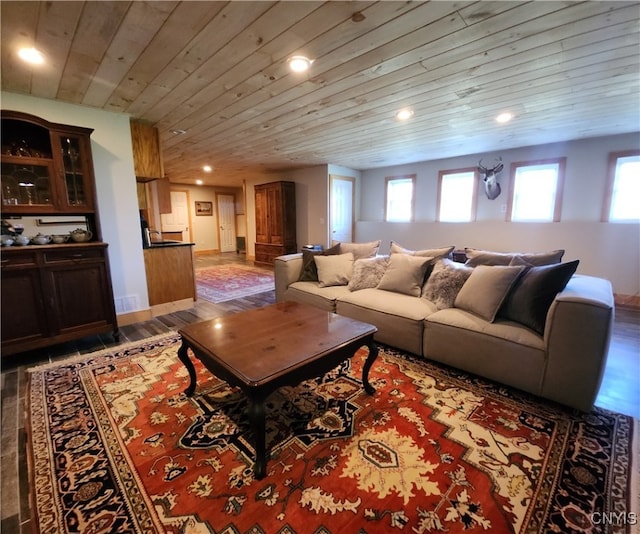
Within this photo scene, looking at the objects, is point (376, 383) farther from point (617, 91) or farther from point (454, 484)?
point (617, 91)

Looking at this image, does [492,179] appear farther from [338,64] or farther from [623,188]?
[338,64]

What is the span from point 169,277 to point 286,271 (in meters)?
1.72

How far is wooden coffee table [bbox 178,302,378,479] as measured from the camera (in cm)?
135

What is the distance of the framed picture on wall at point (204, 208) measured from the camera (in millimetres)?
9273

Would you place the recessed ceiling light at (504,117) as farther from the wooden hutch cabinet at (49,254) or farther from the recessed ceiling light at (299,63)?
the wooden hutch cabinet at (49,254)

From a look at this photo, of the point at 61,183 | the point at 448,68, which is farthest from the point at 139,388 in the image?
the point at 448,68

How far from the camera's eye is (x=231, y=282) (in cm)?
559

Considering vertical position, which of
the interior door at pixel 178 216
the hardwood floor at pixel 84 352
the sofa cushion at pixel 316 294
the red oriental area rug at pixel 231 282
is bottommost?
the hardwood floor at pixel 84 352

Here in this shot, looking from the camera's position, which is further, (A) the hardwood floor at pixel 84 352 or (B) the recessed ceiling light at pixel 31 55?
(B) the recessed ceiling light at pixel 31 55

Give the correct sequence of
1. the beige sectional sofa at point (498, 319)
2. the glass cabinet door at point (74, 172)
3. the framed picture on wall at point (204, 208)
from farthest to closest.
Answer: the framed picture on wall at point (204, 208) < the glass cabinet door at point (74, 172) < the beige sectional sofa at point (498, 319)

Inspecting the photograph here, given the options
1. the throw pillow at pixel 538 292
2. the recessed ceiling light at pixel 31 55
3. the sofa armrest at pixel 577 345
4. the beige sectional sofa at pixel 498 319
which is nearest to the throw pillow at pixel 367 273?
the beige sectional sofa at pixel 498 319

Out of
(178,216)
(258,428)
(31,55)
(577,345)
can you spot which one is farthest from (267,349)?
(178,216)

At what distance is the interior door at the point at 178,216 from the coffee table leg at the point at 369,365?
8.54 metres

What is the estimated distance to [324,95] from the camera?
2605mm
